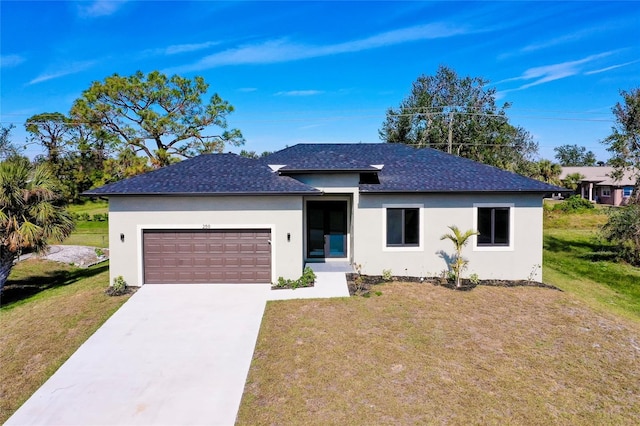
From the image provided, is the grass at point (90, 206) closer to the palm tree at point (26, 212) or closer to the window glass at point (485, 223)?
the palm tree at point (26, 212)

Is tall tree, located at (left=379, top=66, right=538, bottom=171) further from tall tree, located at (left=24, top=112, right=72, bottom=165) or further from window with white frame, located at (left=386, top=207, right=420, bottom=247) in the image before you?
tall tree, located at (left=24, top=112, right=72, bottom=165)

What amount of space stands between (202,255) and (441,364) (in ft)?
28.0

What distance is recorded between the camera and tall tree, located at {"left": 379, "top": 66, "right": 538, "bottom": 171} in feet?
128

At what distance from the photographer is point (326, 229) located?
1530cm

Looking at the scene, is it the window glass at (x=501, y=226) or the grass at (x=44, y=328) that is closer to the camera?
the grass at (x=44, y=328)

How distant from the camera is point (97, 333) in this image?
29.5 ft

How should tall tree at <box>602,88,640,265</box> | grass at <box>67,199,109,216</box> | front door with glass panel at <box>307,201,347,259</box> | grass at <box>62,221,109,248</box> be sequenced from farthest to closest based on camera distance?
grass at <box>67,199,109,216</box> → grass at <box>62,221,109,248</box> → tall tree at <box>602,88,640,265</box> → front door with glass panel at <box>307,201,347,259</box>

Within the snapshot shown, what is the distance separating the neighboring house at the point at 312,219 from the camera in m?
12.4

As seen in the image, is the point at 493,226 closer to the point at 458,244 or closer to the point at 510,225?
the point at 510,225

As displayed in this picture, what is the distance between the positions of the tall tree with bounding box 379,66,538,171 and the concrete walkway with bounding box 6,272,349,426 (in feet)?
103

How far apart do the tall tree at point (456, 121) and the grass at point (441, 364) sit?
98.0ft

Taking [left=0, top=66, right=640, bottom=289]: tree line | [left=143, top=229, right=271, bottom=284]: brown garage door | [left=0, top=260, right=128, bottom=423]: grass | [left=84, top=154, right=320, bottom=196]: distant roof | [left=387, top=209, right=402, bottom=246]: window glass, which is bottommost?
[left=0, top=260, right=128, bottom=423]: grass

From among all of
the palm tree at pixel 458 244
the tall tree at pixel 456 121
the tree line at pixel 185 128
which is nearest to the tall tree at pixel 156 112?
the tree line at pixel 185 128

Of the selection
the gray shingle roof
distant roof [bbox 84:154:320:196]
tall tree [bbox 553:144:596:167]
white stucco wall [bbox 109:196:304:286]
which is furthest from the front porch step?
tall tree [bbox 553:144:596:167]
